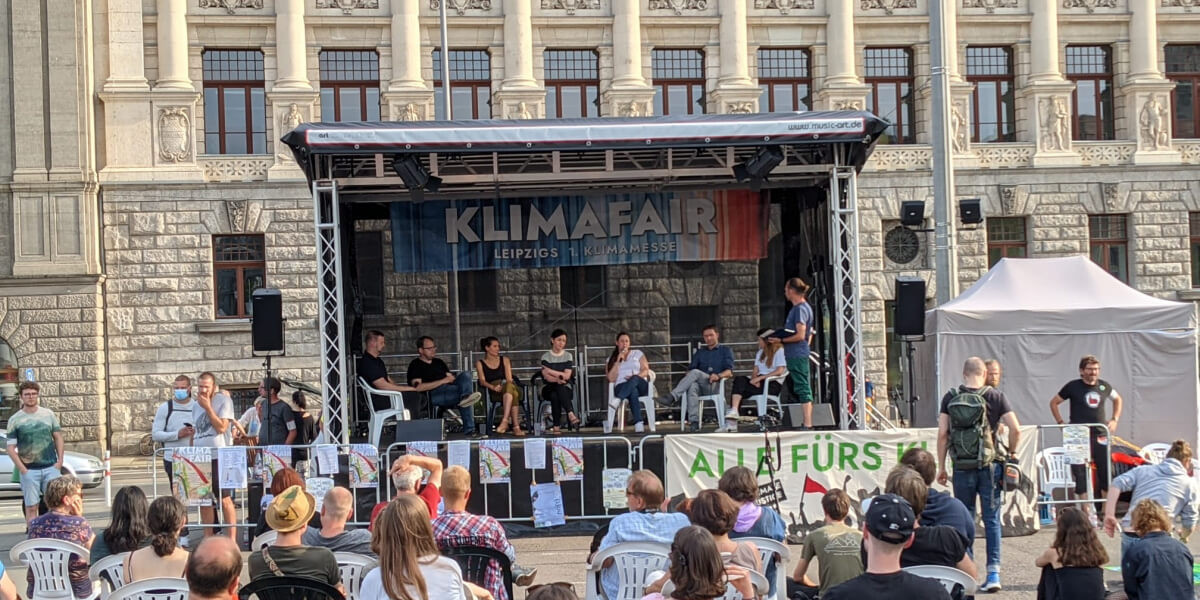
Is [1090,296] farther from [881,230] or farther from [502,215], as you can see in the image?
[881,230]

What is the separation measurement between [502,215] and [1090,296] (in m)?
9.08

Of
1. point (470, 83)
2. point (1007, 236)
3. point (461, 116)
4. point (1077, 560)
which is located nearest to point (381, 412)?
point (1077, 560)

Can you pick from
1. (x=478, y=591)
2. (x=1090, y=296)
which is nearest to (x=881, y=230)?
(x=1090, y=296)

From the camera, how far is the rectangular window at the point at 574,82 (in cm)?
3109

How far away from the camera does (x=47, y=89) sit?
28453 millimetres

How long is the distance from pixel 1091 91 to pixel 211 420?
2516cm

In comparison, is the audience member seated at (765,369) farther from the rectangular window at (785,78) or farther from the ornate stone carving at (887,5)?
the ornate stone carving at (887,5)

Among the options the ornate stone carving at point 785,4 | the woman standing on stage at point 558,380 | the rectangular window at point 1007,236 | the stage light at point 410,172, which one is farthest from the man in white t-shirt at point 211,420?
the rectangular window at point 1007,236

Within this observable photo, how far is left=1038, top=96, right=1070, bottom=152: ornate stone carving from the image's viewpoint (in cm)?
3139

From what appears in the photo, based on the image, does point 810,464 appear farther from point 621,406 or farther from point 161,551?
point 161,551

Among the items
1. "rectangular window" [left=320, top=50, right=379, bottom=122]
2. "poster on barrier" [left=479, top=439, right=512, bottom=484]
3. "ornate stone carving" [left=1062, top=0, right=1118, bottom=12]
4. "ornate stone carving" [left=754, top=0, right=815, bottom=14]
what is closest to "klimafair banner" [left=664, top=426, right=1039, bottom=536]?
"poster on barrier" [left=479, top=439, right=512, bottom=484]

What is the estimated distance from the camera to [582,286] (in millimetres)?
30078

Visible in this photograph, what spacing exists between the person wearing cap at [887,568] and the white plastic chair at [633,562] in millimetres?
2105

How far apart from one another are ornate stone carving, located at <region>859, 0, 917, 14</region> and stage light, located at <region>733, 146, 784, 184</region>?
54.9 ft
